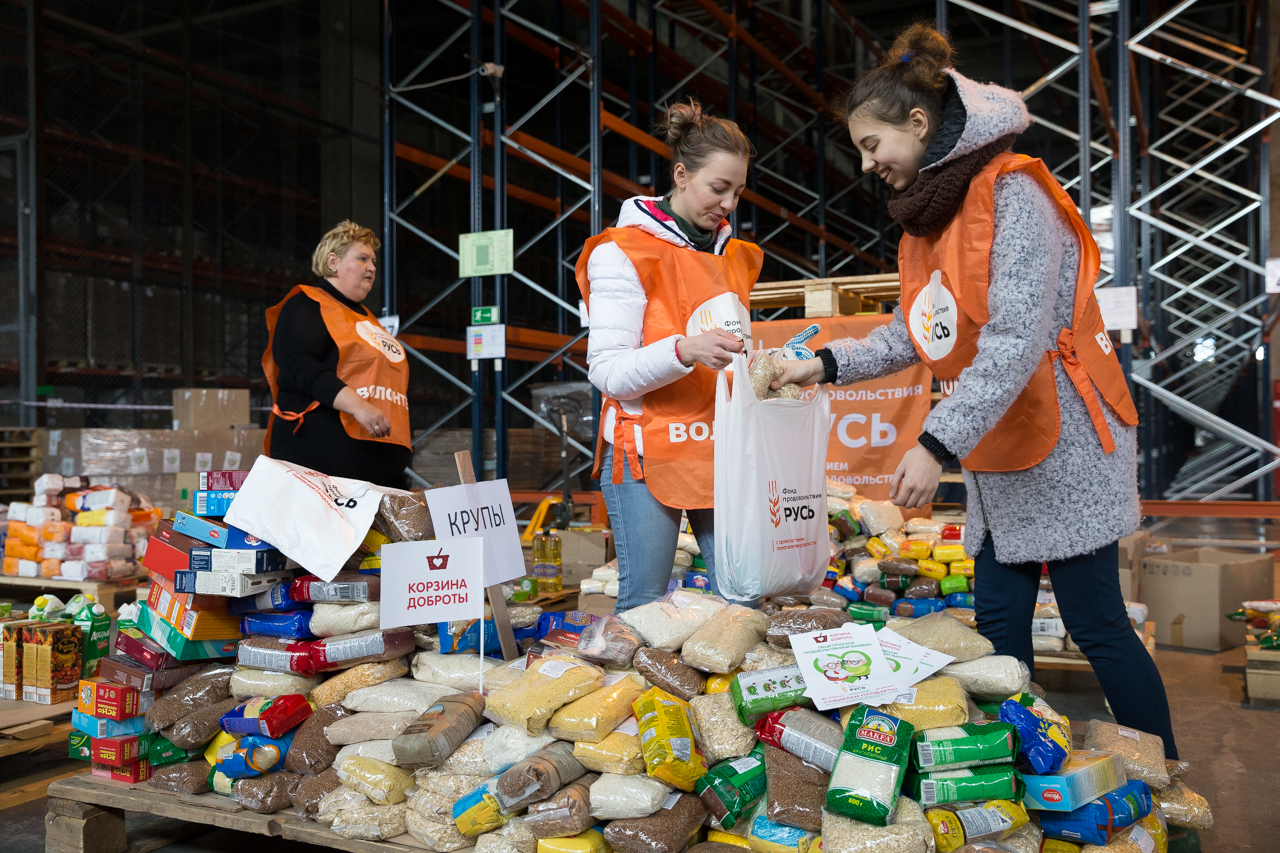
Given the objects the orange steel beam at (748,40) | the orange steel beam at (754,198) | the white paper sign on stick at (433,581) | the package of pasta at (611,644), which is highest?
the orange steel beam at (748,40)

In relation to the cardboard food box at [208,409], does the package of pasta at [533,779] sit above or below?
→ below

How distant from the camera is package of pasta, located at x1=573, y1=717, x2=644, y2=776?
173cm

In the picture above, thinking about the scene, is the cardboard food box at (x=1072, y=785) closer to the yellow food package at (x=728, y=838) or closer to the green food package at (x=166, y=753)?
the yellow food package at (x=728, y=838)

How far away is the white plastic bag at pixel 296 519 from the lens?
7.13ft

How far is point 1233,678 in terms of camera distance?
13.0 ft

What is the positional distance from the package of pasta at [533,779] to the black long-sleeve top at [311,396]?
1654 millimetres

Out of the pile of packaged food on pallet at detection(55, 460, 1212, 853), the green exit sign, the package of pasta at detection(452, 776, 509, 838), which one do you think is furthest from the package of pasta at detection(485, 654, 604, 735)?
the green exit sign

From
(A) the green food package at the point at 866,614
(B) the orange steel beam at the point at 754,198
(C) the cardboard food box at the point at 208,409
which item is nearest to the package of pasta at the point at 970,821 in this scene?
(A) the green food package at the point at 866,614

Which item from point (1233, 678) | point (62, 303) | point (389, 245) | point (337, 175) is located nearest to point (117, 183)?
point (62, 303)

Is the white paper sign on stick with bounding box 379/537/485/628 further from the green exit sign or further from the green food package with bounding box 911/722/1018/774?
the green exit sign

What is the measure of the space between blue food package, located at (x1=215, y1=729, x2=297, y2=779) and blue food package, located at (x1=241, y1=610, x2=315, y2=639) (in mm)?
238

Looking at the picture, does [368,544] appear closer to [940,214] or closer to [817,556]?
[817,556]

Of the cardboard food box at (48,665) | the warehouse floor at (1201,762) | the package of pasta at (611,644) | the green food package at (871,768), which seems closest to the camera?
the green food package at (871,768)

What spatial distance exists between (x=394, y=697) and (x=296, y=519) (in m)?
0.47
